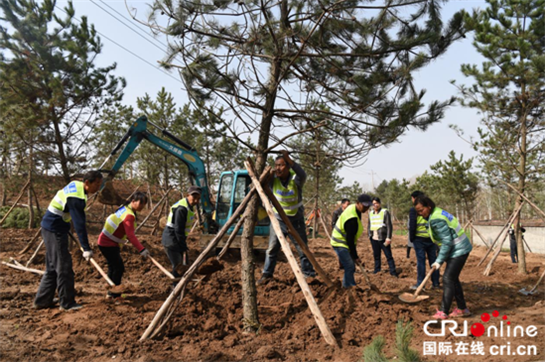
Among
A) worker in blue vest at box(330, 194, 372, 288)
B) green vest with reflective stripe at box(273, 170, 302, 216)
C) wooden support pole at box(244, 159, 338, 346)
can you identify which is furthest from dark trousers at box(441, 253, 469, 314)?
green vest with reflective stripe at box(273, 170, 302, 216)

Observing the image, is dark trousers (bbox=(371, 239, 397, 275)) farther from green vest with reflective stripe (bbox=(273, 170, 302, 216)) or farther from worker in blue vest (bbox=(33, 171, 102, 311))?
worker in blue vest (bbox=(33, 171, 102, 311))

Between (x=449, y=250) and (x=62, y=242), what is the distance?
15.8 ft

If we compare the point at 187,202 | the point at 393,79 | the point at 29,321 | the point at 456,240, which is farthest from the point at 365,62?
the point at 29,321

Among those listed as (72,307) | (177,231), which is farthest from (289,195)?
(72,307)

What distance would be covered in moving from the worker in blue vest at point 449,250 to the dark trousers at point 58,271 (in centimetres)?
446

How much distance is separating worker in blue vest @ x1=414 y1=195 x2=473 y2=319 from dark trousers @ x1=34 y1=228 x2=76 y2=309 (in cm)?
446

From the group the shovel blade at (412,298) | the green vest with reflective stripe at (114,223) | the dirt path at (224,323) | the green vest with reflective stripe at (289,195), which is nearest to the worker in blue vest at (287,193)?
the green vest with reflective stripe at (289,195)

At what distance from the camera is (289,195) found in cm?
534

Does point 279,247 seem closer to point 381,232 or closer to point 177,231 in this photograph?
Answer: point 177,231

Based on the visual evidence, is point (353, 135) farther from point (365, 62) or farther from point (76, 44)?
point (76, 44)

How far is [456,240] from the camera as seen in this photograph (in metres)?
4.62

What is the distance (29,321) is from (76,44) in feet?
19.5

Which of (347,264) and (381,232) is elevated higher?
(381,232)

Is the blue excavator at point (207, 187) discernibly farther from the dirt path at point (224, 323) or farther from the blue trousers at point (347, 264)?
the blue trousers at point (347, 264)
